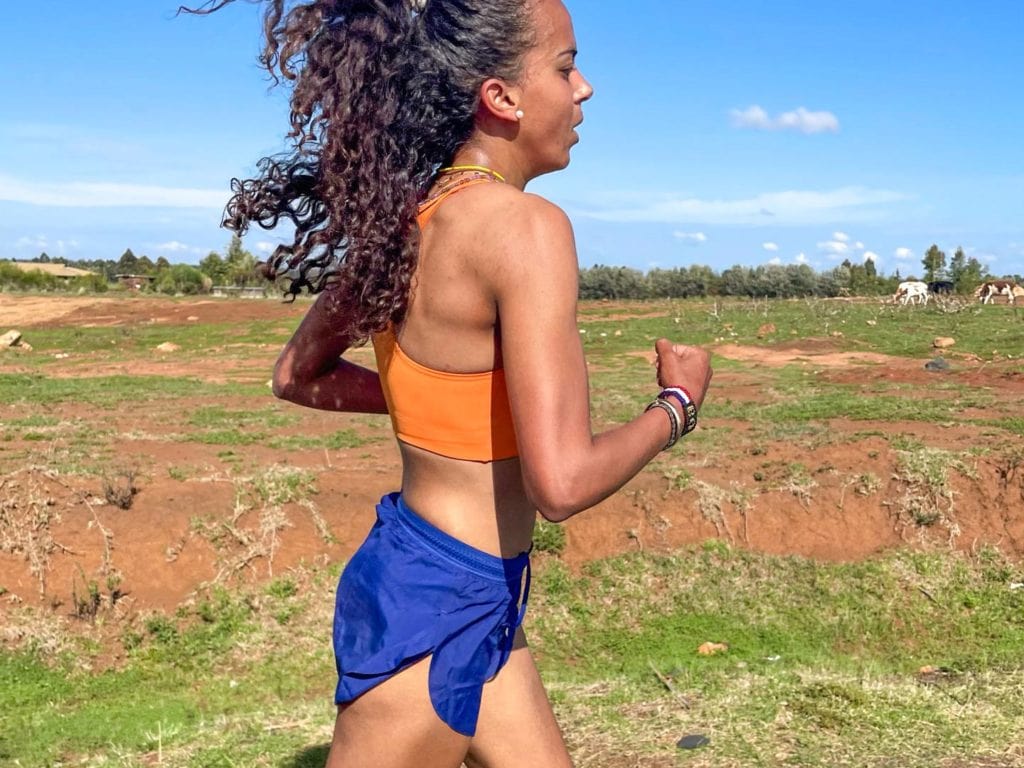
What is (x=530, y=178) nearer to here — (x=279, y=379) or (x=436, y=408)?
(x=436, y=408)

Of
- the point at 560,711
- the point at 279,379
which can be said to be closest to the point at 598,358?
the point at 560,711

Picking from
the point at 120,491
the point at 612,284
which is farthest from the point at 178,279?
the point at 120,491

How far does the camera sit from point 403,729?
1679mm

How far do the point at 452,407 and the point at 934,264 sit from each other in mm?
46646

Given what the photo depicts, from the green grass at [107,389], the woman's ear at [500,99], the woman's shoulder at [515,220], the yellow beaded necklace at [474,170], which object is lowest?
the green grass at [107,389]

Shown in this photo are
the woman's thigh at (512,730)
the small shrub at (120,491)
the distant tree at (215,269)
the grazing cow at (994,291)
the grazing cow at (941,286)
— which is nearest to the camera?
the woman's thigh at (512,730)

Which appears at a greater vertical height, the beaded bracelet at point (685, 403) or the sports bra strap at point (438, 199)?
the sports bra strap at point (438, 199)

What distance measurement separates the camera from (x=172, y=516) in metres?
7.19

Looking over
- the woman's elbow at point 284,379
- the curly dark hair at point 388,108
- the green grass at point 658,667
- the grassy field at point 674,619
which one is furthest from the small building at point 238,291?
the curly dark hair at point 388,108

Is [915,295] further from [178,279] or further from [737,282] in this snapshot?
[178,279]

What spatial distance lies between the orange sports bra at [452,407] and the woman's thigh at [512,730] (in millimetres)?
378

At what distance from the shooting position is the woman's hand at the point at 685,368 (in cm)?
176

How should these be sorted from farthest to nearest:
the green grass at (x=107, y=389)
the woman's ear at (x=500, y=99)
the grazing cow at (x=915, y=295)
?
the grazing cow at (x=915, y=295) < the green grass at (x=107, y=389) < the woman's ear at (x=500, y=99)

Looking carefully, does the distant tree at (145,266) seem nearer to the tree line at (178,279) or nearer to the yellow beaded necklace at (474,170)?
the tree line at (178,279)
